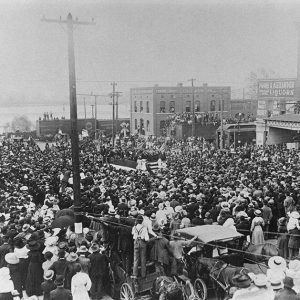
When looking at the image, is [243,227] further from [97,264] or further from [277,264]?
[97,264]

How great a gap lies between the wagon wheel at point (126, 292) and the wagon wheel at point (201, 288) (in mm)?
1248

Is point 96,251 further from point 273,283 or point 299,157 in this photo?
→ point 299,157

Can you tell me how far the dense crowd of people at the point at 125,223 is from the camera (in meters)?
8.41

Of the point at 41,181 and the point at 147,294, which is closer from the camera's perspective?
the point at 147,294

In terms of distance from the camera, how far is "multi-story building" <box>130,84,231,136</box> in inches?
2254

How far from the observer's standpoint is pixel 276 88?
159 feet

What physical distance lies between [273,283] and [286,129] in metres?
32.5

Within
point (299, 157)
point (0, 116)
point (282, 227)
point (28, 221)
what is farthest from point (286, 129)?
point (0, 116)

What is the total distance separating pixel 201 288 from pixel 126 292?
1449mm

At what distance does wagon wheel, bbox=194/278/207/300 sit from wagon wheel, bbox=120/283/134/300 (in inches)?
49.2

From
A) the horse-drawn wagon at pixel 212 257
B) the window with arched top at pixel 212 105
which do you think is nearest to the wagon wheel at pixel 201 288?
the horse-drawn wagon at pixel 212 257

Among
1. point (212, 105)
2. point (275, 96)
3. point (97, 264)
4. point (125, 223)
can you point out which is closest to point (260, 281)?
point (97, 264)

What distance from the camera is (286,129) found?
37.3 metres

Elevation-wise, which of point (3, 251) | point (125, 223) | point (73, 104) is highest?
point (73, 104)
